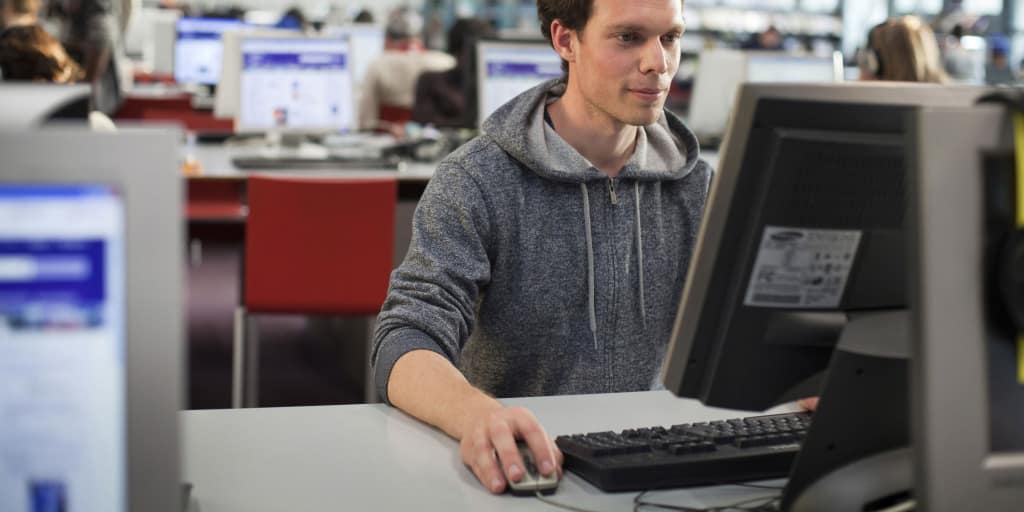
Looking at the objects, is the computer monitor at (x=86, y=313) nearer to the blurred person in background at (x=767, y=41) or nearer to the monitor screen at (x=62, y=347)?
the monitor screen at (x=62, y=347)

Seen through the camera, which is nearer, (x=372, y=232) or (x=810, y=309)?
(x=810, y=309)

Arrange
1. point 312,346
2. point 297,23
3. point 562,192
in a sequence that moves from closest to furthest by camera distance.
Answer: point 562,192 → point 312,346 → point 297,23

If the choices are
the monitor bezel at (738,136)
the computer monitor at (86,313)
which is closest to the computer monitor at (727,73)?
the monitor bezel at (738,136)

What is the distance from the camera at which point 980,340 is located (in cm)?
84

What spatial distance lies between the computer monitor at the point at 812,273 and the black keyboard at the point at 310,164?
2.85 meters

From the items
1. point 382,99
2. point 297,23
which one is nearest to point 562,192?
point 382,99

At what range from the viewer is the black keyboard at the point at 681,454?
1163mm

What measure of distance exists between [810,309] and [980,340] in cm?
20

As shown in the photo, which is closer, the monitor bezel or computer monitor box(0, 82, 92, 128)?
computer monitor box(0, 82, 92, 128)

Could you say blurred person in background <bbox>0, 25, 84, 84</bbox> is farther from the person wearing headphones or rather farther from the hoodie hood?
the person wearing headphones

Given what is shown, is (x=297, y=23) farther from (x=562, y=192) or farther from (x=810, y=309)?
(x=810, y=309)

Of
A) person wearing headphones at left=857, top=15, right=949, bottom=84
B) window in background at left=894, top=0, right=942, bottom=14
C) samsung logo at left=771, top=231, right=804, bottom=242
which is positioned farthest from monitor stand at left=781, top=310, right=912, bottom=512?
window in background at left=894, top=0, right=942, bottom=14

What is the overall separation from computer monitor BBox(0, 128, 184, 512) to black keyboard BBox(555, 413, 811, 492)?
0.55 m

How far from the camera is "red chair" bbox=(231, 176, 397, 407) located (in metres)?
2.91
